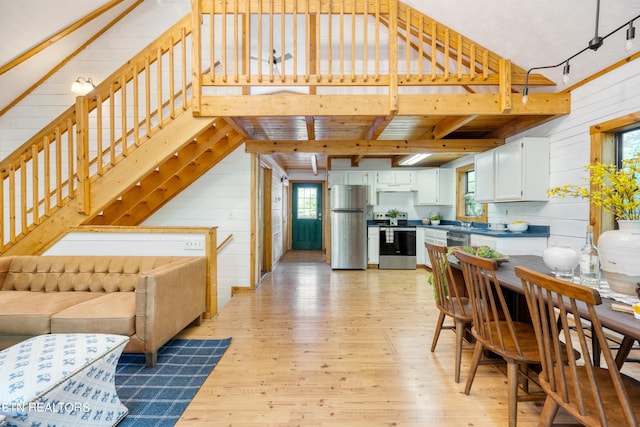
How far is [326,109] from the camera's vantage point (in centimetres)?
321

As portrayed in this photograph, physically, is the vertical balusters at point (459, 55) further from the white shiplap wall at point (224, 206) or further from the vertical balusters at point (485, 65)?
the white shiplap wall at point (224, 206)

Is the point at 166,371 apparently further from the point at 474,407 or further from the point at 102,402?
the point at 474,407

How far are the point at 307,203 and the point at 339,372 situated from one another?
24.0 ft

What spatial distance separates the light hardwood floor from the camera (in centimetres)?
182

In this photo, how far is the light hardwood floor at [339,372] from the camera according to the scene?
1821 millimetres

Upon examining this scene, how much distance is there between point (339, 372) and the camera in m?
2.28

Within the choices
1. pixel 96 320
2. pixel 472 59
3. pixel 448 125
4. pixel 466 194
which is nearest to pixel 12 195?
pixel 96 320

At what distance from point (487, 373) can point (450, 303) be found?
60 centimetres

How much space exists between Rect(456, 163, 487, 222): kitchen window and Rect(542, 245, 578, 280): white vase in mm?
3794

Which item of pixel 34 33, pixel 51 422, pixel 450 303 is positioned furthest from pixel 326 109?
pixel 34 33

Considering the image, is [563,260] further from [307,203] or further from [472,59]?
[307,203]

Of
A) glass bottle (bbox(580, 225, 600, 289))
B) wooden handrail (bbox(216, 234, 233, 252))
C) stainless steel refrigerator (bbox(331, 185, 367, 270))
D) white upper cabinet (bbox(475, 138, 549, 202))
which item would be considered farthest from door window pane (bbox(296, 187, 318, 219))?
glass bottle (bbox(580, 225, 600, 289))

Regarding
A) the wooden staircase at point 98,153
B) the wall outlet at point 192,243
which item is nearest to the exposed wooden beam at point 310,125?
the wooden staircase at point 98,153

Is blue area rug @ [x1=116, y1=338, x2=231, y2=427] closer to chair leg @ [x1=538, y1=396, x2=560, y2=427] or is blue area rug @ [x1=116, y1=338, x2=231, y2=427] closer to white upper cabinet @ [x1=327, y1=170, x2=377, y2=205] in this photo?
chair leg @ [x1=538, y1=396, x2=560, y2=427]
